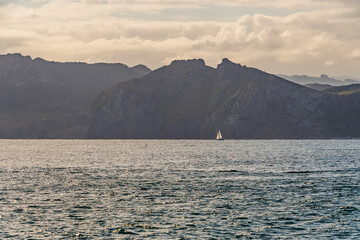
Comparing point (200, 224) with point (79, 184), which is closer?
point (200, 224)

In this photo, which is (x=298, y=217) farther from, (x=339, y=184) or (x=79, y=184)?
(x=79, y=184)

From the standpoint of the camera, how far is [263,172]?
127 meters

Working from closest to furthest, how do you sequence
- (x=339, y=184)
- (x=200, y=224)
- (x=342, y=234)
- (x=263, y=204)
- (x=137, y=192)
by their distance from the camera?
(x=342, y=234) → (x=200, y=224) → (x=263, y=204) → (x=137, y=192) → (x=339, y=184)

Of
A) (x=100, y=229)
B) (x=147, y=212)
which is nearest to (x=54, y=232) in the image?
(x=100, y=229)

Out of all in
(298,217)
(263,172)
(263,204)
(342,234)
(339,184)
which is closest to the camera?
(342,234)

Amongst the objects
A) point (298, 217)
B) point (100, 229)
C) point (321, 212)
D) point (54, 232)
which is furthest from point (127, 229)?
point (321, 212)

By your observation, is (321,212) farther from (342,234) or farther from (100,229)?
(100,229)

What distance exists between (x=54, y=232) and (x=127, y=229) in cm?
702

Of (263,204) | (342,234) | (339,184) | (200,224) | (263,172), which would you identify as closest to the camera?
(342,234)

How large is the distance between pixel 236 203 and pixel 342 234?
72.2 feet

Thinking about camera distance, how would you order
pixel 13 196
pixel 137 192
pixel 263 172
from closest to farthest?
Result: pixel 13 196 < pixel 137 192 < pixel 263 172

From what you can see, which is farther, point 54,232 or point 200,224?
point 200,224

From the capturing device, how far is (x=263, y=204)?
239 feet

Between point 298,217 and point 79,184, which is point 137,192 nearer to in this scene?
point 79,184
